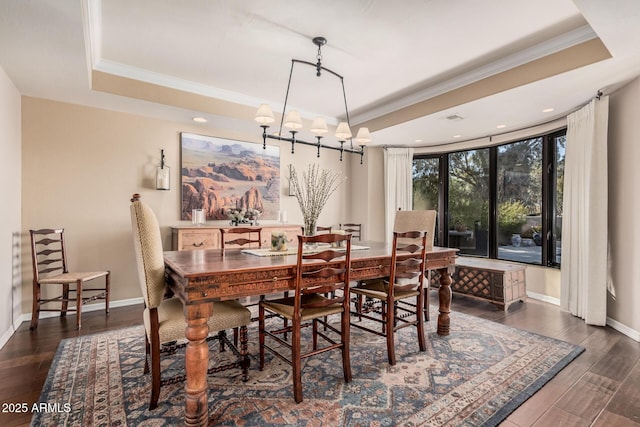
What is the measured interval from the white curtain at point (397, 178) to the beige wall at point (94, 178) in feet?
11.0

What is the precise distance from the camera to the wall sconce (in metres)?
4.02

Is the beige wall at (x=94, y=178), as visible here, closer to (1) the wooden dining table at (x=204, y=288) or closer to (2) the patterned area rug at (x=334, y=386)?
(2) the patterned area rug at (x=334, y=386)

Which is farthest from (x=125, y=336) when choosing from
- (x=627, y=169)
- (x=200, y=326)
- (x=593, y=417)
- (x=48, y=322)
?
(x=627, y=169)

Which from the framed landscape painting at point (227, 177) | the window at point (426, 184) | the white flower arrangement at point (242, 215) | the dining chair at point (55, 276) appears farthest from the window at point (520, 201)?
the dining chair at point (55, 276)

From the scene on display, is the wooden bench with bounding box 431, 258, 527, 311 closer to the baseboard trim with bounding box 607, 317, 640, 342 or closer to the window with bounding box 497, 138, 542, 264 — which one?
the window with bounding box 497, 138, 542, 264

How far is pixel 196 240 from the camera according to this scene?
3.92m

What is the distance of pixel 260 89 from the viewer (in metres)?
3.94

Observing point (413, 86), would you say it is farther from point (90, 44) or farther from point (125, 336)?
point (125, 336)

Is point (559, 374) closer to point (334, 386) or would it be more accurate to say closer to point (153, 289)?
point (334, 386)

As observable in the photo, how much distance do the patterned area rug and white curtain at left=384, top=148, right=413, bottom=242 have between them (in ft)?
10.5

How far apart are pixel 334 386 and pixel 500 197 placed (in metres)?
4.34

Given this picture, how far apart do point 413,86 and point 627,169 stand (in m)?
2.30

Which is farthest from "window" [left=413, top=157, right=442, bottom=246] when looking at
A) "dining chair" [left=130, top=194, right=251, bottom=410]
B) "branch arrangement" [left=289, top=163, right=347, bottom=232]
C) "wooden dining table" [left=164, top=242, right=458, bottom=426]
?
"dining chair" [left=130, top=194, right=251, bottom=410]

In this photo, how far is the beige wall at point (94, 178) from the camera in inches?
134
